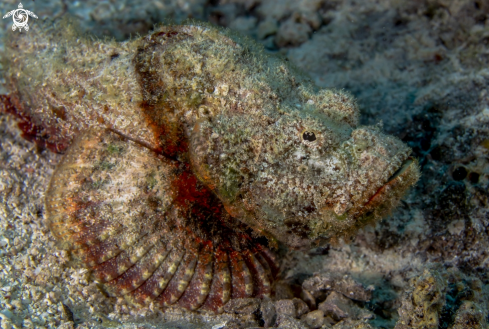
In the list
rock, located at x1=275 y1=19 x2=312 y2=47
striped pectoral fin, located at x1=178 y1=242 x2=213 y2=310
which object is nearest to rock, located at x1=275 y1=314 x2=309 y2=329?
striped pectoral fin, located at x1=178 y1=242 x2=213 y2=310

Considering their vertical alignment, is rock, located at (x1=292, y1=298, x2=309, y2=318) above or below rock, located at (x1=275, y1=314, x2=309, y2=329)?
above

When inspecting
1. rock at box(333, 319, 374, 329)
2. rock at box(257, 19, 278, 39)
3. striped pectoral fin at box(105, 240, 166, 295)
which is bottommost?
rock at box(333, 319, 374, 329)

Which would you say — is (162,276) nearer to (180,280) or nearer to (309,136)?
(180,280)

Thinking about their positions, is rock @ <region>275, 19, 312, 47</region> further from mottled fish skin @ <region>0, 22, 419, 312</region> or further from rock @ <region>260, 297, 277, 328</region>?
rock @ <region>260, 297, 277, 328</region>

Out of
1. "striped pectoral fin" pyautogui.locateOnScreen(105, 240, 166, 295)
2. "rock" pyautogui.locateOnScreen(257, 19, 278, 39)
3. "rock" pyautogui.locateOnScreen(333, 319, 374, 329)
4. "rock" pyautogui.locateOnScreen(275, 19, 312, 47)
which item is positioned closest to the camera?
"rock" pyautogui.locateOnScreen(333, 319, 374, 329)

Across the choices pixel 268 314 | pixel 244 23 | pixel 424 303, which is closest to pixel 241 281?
pixel 268 314

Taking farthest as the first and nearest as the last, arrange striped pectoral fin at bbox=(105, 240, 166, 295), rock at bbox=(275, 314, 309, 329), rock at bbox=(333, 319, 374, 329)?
striped pectoral fin at bbox=(105, 240, 166, 295) → rock at bbox=(275, 314, 309, 329) → rock at bbox=(333, 319, 374, 329)

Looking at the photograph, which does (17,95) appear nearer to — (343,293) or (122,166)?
(122,166)

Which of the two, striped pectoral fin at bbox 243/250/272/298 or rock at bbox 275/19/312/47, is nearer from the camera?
striped pectoral fin at bbox 243/250/272/298
